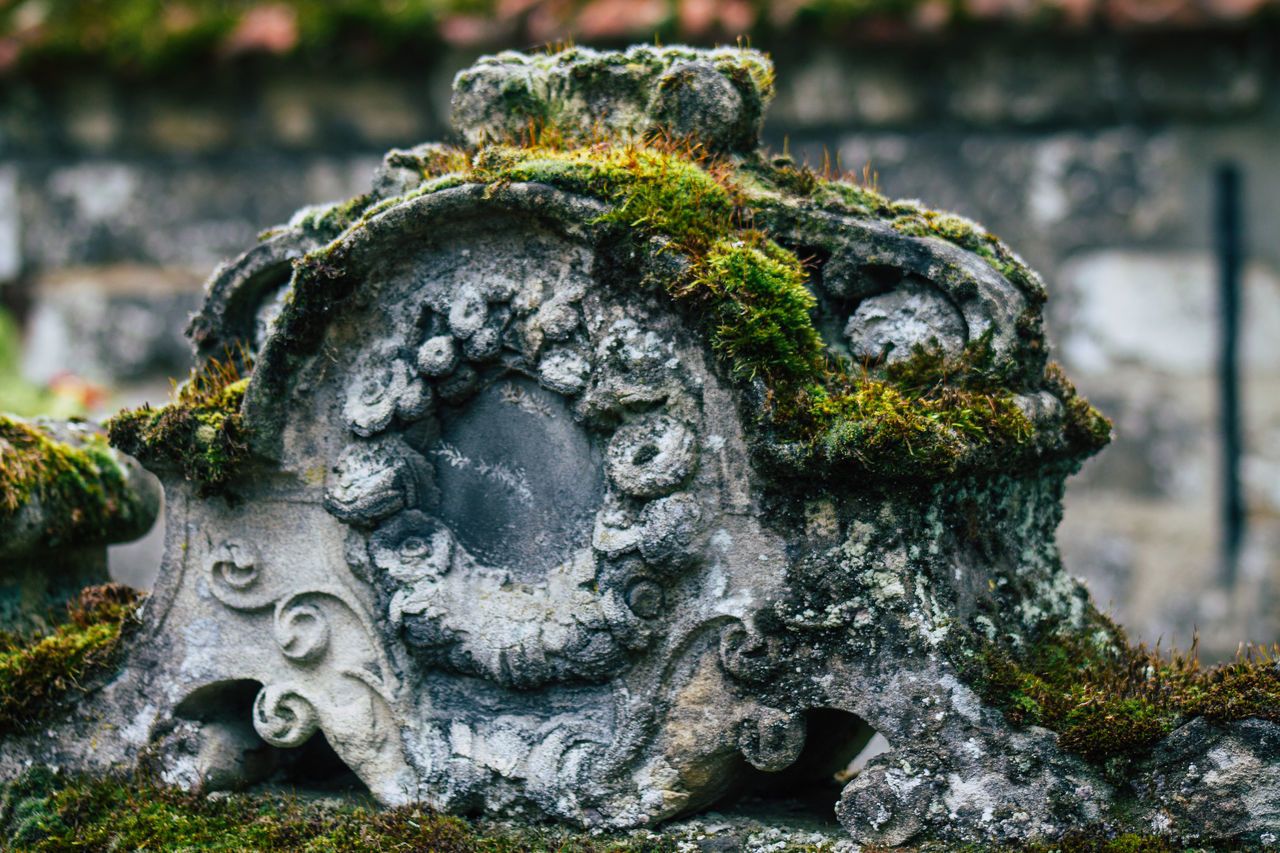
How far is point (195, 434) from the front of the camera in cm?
256

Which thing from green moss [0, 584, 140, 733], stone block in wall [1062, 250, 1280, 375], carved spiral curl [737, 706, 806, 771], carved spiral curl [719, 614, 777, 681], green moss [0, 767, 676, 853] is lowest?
green moss [0, 767, 676, 853]

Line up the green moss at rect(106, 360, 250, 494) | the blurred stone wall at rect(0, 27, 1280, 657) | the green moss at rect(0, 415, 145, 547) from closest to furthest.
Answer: the green moss at rect(106, 360, 250, 494) → the green moss at rect(0, 415, 145, 547) → the blurred stone wall at rect(0, 27, 1280, 657)

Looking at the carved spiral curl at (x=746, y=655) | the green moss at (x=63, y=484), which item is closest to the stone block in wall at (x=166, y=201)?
the green moss at (x=63, y=484)

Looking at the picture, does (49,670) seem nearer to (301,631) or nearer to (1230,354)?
(301,631)

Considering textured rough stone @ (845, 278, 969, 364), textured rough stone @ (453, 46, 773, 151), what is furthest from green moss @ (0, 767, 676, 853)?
textured rough stone @ (453, 46, 773, 151)

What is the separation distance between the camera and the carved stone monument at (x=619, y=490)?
225 cm

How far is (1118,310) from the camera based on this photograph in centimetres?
609

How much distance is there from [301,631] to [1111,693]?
1.71 metres

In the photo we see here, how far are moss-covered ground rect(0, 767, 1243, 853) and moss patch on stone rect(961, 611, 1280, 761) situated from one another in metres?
0.19

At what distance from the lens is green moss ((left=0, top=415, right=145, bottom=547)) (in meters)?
2.92

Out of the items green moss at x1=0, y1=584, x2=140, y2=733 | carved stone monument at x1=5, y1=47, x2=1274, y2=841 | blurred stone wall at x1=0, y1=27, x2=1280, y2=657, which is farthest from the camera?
blurred stone wall at x1=0, y1=27, x2=1280, y2=657

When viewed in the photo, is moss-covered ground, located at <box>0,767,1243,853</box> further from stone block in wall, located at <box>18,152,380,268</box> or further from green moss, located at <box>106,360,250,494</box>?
stone block in wall, located at <box>18,152,380,268</box>

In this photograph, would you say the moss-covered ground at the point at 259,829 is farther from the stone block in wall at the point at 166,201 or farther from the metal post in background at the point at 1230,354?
the stone block in wall at the point at 166,201

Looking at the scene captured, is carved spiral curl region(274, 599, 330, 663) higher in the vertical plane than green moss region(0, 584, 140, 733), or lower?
higher
